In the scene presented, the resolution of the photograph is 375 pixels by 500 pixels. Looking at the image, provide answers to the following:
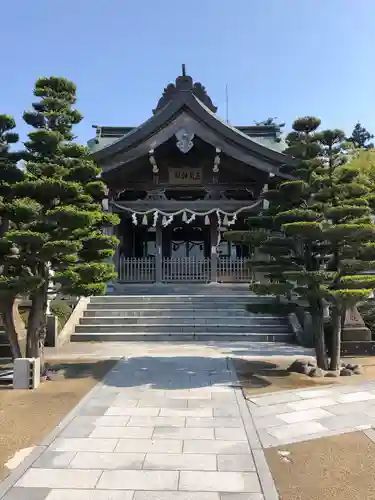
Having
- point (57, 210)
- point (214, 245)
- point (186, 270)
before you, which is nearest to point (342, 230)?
point (57, 210)

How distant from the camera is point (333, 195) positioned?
9.05 m

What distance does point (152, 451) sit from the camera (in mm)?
5047

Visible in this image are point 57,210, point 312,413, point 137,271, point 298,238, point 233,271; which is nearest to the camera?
point 312,413

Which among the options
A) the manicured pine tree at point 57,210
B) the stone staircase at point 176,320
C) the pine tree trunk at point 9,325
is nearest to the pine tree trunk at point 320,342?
the stone staircase at point 176,320

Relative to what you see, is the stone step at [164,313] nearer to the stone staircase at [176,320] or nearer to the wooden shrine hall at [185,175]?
the stone staircase at [176,320]

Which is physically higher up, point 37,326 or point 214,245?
point 214,245

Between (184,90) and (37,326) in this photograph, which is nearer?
(37,326)

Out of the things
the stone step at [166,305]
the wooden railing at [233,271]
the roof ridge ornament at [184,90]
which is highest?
the roof ridge ornament at [184,90]

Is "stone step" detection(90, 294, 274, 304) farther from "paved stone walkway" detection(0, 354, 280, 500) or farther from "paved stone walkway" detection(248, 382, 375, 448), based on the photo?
"paved stone walkway" detection(248, 382, 375, 448)

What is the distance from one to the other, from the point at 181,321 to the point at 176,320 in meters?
0.17

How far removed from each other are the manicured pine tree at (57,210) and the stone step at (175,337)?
14.1 ft

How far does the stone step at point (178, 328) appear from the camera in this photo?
13.6m

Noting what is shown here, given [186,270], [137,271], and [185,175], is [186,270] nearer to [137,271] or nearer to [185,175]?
[137,271]

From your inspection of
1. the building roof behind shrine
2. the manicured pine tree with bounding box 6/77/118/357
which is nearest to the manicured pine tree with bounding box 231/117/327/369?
the manicured pine tree with bounding box 6/77/118/357
